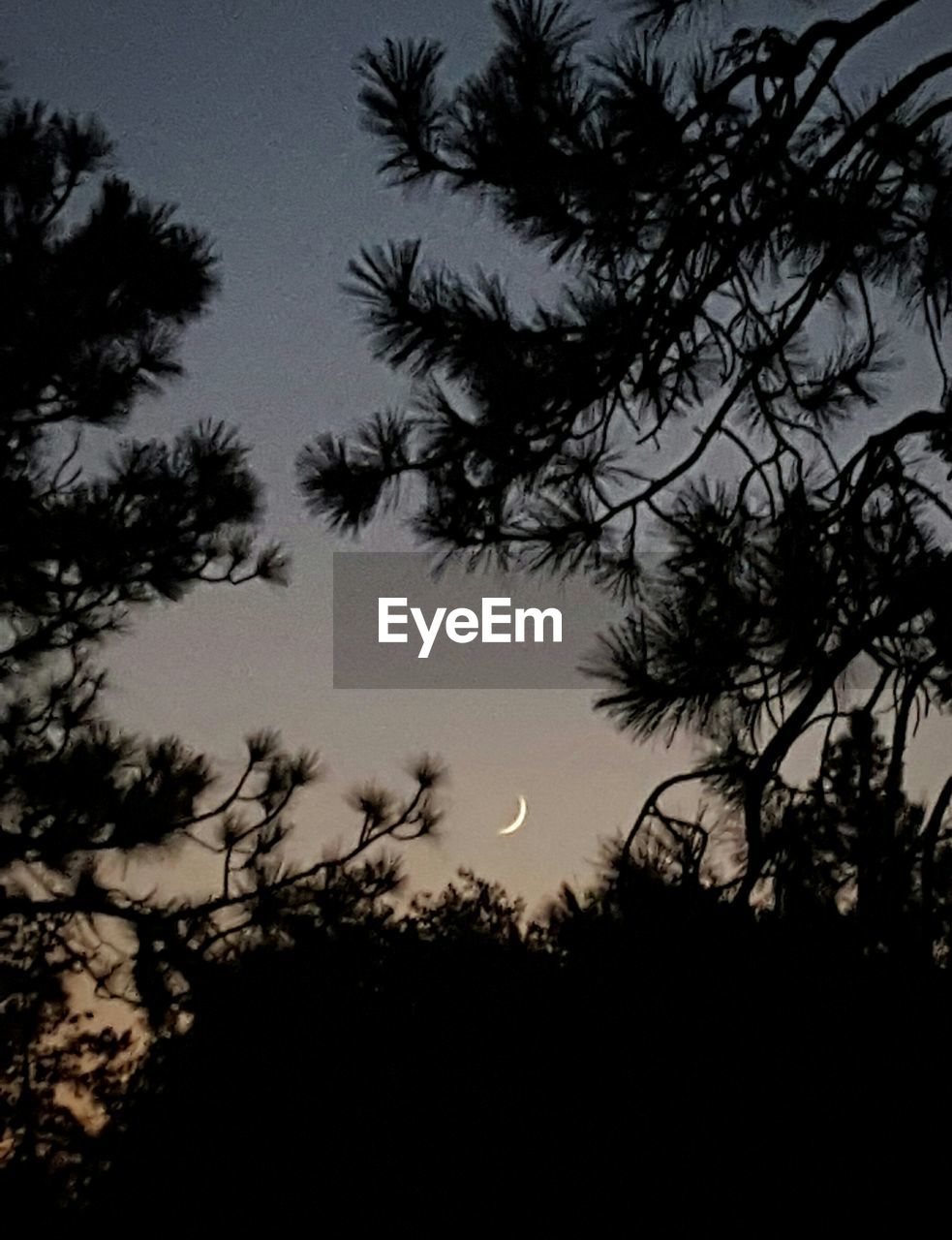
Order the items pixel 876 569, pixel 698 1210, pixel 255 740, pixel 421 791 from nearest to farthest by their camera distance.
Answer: pixel 698 1210 < pixel 876 569 < pixel 255 740 < pixel 421 791

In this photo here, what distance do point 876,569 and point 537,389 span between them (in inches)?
27.4

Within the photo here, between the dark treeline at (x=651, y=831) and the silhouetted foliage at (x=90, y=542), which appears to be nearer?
the dark treeline at (x=651, y=831)

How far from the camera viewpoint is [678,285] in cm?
239

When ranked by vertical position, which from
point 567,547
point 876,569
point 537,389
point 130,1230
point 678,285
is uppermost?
point 678,285

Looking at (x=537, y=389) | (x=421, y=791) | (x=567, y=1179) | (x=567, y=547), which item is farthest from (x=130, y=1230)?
(x=421, y=791)

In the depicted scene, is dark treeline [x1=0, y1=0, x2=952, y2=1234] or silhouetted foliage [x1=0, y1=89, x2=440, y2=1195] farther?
silhouetted foliage [x1=0, y1=89, x2=440, y2=1195]

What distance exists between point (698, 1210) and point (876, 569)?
117 cm

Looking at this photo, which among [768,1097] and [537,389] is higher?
[537,389]

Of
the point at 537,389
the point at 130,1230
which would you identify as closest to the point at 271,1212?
the point at 130,1230

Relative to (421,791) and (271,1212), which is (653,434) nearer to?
(271,1212)

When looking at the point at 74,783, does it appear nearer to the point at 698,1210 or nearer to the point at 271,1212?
the point at 271,1212

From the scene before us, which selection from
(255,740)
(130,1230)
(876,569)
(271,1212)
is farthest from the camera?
(255,740)

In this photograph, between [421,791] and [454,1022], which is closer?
[454,1022]

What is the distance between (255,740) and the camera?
4430 mm
